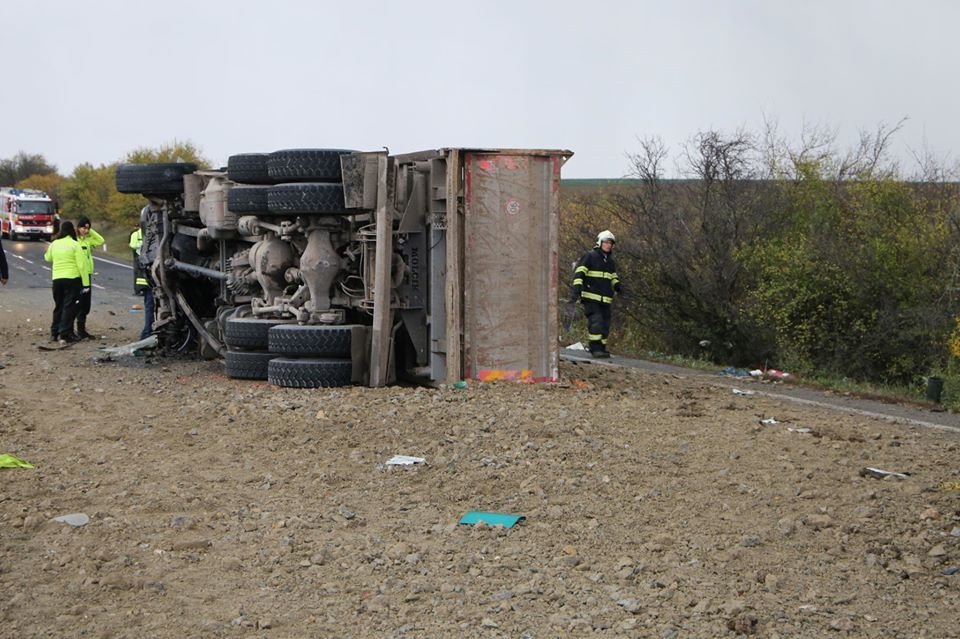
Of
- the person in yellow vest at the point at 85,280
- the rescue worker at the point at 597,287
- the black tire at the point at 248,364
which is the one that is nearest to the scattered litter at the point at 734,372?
the rescue worker at the point at 597,287

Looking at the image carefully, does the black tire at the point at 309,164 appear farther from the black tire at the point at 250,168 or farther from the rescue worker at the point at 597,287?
the rescue worker at the point at 597,287

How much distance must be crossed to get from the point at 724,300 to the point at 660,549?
40.4 feet

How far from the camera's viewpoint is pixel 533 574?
5.45 metres

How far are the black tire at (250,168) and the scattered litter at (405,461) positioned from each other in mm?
4894

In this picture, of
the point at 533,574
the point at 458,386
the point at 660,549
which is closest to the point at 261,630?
the point at 533,574

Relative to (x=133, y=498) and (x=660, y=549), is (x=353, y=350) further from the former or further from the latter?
(x=660, y=549)

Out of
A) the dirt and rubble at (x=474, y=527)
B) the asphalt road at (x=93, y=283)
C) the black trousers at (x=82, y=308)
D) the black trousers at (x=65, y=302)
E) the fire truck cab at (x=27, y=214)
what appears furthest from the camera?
the fire truck cab at (x=27, y=214)

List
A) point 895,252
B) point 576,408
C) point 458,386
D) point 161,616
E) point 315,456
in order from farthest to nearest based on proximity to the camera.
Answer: point 895,252, point 458,386, point 576,408, point 315,456, point 161,616

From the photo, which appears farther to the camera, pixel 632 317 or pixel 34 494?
pixel 632 317

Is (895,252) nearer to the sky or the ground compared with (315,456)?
nearer to the sky

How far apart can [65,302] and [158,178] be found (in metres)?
3.52

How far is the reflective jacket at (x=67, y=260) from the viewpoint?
16.6 meters

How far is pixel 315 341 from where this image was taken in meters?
11.0

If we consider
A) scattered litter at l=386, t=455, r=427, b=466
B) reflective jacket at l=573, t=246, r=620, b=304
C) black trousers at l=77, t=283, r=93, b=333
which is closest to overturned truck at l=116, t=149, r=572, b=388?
scattered litter at l=386, t=455, r=427, b=466
